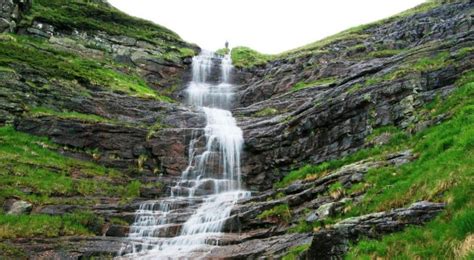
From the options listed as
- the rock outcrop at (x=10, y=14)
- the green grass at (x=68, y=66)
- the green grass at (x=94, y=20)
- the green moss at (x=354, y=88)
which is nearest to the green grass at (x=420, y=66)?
the green moss at (x=354, y=88)

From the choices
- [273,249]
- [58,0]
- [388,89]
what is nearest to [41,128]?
[273,249]

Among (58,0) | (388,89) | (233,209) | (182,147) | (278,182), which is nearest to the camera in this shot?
(233,209)

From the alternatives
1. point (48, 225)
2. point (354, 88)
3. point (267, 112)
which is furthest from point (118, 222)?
point (267, 112)

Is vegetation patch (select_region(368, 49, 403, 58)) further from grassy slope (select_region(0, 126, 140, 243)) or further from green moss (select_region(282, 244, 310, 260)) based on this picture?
green moss (select_region(282, 244, 310, 260))

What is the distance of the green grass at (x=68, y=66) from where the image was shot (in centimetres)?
3250

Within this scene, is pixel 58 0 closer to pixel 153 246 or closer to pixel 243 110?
pixel 243 110

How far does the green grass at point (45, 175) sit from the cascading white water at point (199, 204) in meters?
3.25

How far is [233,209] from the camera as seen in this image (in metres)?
19.0

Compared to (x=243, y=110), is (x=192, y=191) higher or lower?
lower

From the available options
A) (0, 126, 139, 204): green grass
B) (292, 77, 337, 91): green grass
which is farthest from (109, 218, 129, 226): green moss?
(292, 77, 337, 91): green grass

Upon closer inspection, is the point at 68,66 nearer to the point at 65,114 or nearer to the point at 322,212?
the point at 65,114

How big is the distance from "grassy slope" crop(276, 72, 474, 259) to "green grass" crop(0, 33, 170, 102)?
21.5 m

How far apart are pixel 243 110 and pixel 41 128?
15.8 metres

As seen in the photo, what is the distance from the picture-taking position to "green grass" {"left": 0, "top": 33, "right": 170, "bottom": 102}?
107 ft
